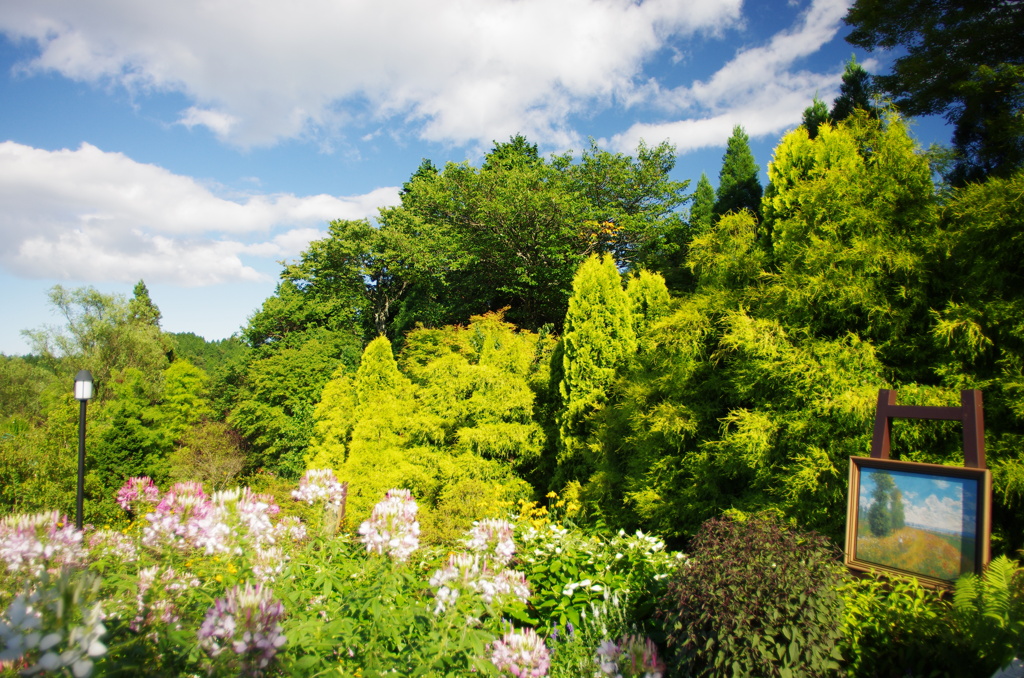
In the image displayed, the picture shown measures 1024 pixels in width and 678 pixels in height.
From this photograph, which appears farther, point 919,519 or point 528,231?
point 528,231

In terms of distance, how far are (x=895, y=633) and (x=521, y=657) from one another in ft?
6.61

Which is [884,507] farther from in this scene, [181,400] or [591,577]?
[181,400]

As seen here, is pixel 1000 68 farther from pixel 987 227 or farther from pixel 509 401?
pixel 509 401

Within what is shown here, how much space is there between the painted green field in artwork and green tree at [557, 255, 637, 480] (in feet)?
13.6

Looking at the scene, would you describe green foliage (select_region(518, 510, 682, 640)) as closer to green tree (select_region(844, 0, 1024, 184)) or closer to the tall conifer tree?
green tree (select_region(844, 0, 1024, 184))

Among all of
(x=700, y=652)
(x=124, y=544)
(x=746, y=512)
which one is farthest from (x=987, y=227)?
(x=124, y=544)

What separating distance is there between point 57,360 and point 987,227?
28.7 metres

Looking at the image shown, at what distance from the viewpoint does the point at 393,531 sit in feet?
8.74

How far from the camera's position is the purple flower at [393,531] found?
2.57 metres

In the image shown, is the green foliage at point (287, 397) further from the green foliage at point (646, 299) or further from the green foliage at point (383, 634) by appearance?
the green foliage at point (383, 634)

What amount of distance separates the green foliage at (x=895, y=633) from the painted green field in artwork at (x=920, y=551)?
107mm

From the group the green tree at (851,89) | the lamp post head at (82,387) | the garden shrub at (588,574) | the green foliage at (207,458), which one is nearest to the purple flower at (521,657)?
the garden shrub at (588,574)

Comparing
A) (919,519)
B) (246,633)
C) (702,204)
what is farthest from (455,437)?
(702,204)

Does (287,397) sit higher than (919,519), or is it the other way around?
(919,519)
